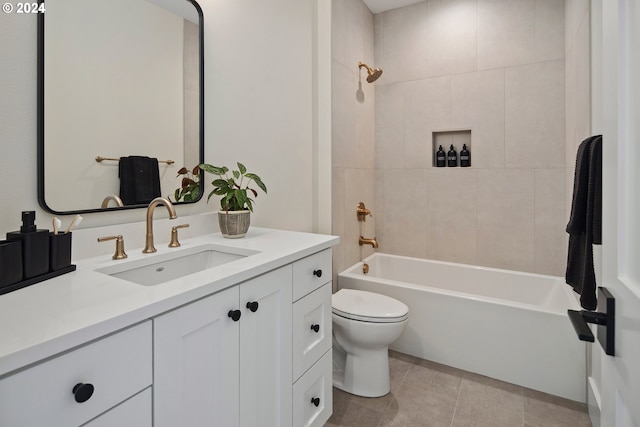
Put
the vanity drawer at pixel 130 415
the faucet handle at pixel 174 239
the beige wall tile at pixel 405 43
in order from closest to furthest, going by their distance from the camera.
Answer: the vanity drawer at pixel 130 415 → the faucet handle at pixel 174 239 → the beige wall tile at pixel 405 43

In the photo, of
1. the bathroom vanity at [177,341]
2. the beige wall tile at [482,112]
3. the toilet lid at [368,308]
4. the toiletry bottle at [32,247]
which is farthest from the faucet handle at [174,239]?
the beige wall tile at [482,112]

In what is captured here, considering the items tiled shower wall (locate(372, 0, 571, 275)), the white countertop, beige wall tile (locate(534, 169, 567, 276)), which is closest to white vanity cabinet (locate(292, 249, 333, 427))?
the white countertop

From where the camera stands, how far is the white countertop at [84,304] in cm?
61

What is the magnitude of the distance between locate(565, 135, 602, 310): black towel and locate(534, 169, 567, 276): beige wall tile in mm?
1314

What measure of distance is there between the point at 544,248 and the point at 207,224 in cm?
240

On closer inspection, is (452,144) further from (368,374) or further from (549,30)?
(368,374)

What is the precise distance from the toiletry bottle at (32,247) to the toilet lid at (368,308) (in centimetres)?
144

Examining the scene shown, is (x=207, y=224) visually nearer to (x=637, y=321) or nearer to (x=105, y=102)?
(x=105, y=102)

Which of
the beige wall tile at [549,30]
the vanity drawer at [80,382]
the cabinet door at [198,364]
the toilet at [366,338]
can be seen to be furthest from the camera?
the beige wall tile at [549,30]

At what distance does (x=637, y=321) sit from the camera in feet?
1.66

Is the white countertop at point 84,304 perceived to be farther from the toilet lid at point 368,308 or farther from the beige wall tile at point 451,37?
the beige wall tile at point 451,37

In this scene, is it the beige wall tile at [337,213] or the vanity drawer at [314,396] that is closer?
the vanity drawer at [314,396]

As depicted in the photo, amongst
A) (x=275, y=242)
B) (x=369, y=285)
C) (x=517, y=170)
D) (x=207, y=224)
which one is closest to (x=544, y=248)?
(x=517, y=170)

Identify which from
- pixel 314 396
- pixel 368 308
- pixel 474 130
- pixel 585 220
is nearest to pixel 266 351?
pixel 314 396
